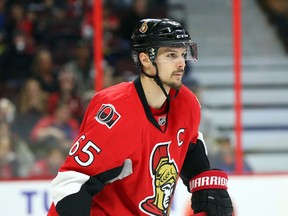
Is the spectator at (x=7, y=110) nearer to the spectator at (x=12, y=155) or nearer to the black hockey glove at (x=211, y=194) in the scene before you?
the spectator at (x=12, y=155)

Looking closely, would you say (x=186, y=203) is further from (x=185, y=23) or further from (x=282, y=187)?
(x=185, y=23)

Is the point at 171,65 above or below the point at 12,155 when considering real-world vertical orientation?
below

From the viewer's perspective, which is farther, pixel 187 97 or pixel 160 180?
pixel 187 97

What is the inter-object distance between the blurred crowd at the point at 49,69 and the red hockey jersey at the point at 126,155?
217cm

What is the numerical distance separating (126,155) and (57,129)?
2.46 metres

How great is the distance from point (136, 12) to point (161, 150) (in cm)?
260

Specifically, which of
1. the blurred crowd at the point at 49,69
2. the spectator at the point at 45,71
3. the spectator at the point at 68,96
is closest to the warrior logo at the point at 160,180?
the blurred crowd at the point at 49,69

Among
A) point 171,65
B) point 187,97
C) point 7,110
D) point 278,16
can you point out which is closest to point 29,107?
point 7,110

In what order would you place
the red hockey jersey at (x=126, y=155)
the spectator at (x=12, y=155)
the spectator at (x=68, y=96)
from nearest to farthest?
1. the red hockey jersey at (x=126, y=155)
2. the spectator at (x=12, y=155)
3. the spectator at (x=68, y=96)

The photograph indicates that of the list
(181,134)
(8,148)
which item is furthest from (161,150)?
(8,148)

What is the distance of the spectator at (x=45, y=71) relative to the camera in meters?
4.80

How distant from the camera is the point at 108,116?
2.32 metres

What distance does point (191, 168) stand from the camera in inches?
105

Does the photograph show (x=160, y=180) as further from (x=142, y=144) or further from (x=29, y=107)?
(x=29, y=107)
